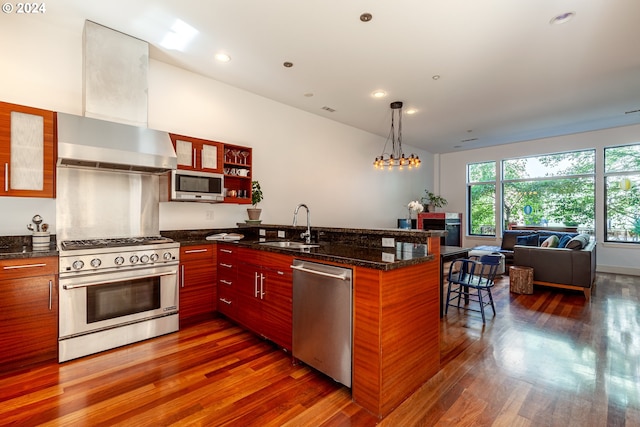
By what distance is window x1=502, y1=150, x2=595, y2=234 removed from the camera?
6629 mm

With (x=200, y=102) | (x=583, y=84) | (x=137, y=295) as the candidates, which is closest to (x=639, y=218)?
(x=583, y=84)

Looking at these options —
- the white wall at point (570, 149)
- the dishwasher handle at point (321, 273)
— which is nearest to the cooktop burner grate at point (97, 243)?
the dishwasher handle at point (321, 273)

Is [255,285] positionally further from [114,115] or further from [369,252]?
[114,115]

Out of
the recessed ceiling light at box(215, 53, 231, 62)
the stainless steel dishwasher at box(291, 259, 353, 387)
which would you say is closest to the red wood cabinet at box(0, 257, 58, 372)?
the stainless steel dishwasher at box(291, 259, 353, 387)

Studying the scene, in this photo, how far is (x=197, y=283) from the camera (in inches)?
129

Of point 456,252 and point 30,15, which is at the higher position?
point 30,15

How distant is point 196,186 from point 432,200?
678 cm

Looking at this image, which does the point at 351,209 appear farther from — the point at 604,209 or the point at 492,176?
the point at 604,209

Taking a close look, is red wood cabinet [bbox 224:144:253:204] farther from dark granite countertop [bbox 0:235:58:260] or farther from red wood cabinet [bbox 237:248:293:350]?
dark granite countertop [bbox 0:235:58:260]

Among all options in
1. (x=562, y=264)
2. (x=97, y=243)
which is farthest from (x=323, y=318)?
(x=562, y=264)

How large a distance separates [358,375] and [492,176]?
7856 millimetres

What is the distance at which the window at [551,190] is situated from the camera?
663 centimetres

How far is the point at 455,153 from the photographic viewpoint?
28.3 ft

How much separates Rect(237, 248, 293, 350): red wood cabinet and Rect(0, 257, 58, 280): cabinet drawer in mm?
1541
